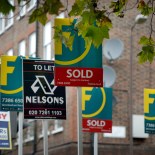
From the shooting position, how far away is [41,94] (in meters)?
14.8

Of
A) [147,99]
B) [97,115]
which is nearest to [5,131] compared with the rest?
[147,99]

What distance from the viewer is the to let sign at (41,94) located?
1464cm

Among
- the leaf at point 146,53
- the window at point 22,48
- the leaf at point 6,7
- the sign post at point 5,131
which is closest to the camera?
the leaf at point 6,7

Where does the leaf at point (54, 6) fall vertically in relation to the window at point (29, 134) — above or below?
above

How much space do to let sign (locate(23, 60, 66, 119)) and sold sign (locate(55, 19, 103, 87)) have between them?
1692mm

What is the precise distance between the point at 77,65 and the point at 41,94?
6.84 ft

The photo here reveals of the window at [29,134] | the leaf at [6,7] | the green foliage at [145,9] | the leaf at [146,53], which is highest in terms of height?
the green foliage at [145,9]

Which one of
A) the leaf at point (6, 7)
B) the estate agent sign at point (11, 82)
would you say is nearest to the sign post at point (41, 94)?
the estate agent sign at point (11, 82)

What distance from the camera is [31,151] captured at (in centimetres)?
3738

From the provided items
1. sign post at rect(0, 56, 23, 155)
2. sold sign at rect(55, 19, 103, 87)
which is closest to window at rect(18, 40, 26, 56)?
sign post at rect(0, 56, 23, 155)

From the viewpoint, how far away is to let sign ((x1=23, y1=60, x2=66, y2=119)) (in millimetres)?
14641

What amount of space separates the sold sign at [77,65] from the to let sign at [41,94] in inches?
66.6

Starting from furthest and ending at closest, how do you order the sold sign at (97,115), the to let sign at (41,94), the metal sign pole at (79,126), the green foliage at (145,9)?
the sold sign at (97,115) < the to let sign at (41,94) < the metal sign pole at (79,126) < the green foliage at (145,9)

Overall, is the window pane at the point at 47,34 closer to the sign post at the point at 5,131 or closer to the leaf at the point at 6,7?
the sign post at the point at 5,131
